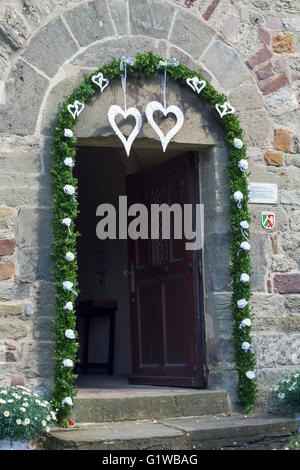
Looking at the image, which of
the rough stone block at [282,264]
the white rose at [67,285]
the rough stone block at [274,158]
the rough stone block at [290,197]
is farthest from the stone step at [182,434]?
the rough stone block at [274,158]

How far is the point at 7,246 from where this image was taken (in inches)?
193

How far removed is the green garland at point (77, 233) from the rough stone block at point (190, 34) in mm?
208

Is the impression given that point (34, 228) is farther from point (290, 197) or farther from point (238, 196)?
point (290, 197)

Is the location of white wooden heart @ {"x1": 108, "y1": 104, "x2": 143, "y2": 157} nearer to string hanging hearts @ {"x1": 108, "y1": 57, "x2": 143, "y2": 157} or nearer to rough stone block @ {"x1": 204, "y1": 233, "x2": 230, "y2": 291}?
string hanging hearts @ {"x1": 108, "y1": 57, "x2": 143, "y2": 157}

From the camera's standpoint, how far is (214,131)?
222 inches

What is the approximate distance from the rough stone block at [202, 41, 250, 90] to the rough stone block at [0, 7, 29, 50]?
1423 millimetres

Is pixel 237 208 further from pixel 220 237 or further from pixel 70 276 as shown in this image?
pixel 70 276

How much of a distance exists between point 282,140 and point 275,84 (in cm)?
46

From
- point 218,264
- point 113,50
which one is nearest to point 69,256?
A: point 218,264

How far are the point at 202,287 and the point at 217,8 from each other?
2.20 m

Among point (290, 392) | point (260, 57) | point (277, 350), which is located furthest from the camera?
point (260, 57)

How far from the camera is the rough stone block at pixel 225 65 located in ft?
18.7

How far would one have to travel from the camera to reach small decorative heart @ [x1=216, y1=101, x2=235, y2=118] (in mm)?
5586
